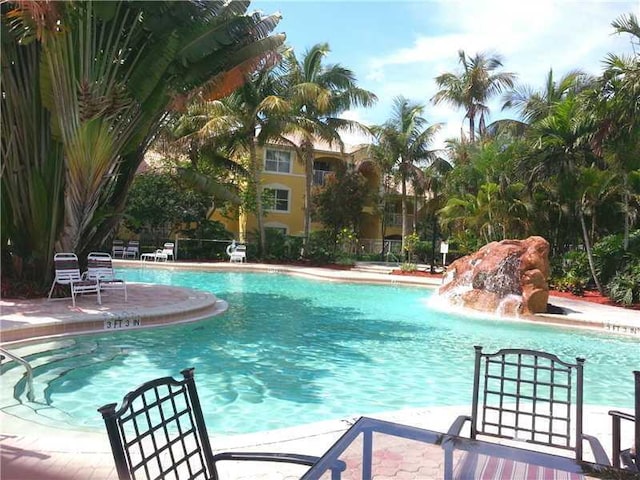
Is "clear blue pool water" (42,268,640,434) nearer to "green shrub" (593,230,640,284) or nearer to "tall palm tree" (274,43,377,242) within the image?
"green shrub" (593,230,640,284)

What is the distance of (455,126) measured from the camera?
33.9 meters

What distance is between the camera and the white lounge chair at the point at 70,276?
9617 mm

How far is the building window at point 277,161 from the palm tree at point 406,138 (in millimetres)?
7229

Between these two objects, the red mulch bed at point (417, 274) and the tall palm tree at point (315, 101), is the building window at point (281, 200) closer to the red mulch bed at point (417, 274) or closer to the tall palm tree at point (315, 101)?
the tall palm tree at point (315, 101)

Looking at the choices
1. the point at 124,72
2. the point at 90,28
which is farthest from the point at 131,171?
the point at 90,28

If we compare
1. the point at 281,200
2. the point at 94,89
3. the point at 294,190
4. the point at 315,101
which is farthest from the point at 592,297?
the point at 281,200

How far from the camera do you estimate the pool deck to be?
342 centimetres

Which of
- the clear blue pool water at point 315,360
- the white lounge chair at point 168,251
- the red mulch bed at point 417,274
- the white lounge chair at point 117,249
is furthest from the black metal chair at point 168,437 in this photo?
the white lounge chair at point 117,249

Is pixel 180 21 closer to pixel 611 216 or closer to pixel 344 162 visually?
pixel 611 216

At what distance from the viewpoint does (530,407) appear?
559cm

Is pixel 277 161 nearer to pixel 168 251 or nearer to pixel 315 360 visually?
pixel 168 251

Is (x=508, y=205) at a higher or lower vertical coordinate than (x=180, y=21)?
lower

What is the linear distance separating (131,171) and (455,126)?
26.2m

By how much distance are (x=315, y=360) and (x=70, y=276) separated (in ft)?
17.1
